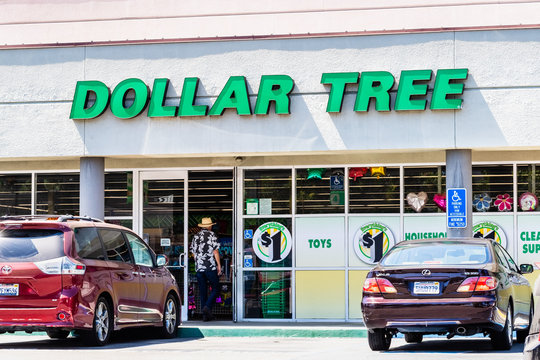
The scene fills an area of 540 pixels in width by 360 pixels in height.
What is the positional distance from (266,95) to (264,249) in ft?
10.6

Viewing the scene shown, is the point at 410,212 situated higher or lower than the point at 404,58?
lower

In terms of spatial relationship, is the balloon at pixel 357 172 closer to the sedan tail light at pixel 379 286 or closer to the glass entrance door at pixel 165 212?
the glass entrance door at pixel 165 212

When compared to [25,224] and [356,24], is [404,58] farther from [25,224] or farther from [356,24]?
[25,224]

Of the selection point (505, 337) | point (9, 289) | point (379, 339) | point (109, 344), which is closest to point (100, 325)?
point (109, 344)

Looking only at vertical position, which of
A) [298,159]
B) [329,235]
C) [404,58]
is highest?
[404,58]

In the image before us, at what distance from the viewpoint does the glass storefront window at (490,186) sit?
20125 mm

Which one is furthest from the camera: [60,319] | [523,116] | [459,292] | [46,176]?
[46,176]

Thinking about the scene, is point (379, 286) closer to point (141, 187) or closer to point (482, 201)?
point (482, 201)

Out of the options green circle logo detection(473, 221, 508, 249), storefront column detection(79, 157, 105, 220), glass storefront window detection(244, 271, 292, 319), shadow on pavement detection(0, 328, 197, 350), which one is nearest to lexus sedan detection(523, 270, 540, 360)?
shadow on pavement detection(0, 328, 197, 350)

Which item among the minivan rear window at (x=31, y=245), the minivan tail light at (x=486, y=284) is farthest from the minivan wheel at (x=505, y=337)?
the minivan rear window at (x=31, y=245)

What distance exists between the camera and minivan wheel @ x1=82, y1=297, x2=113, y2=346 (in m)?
14.4

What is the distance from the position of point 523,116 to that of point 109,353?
28.8ft

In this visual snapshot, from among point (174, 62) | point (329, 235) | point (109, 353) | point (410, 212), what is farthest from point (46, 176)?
point (109, 353)

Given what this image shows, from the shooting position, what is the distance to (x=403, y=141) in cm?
1898
